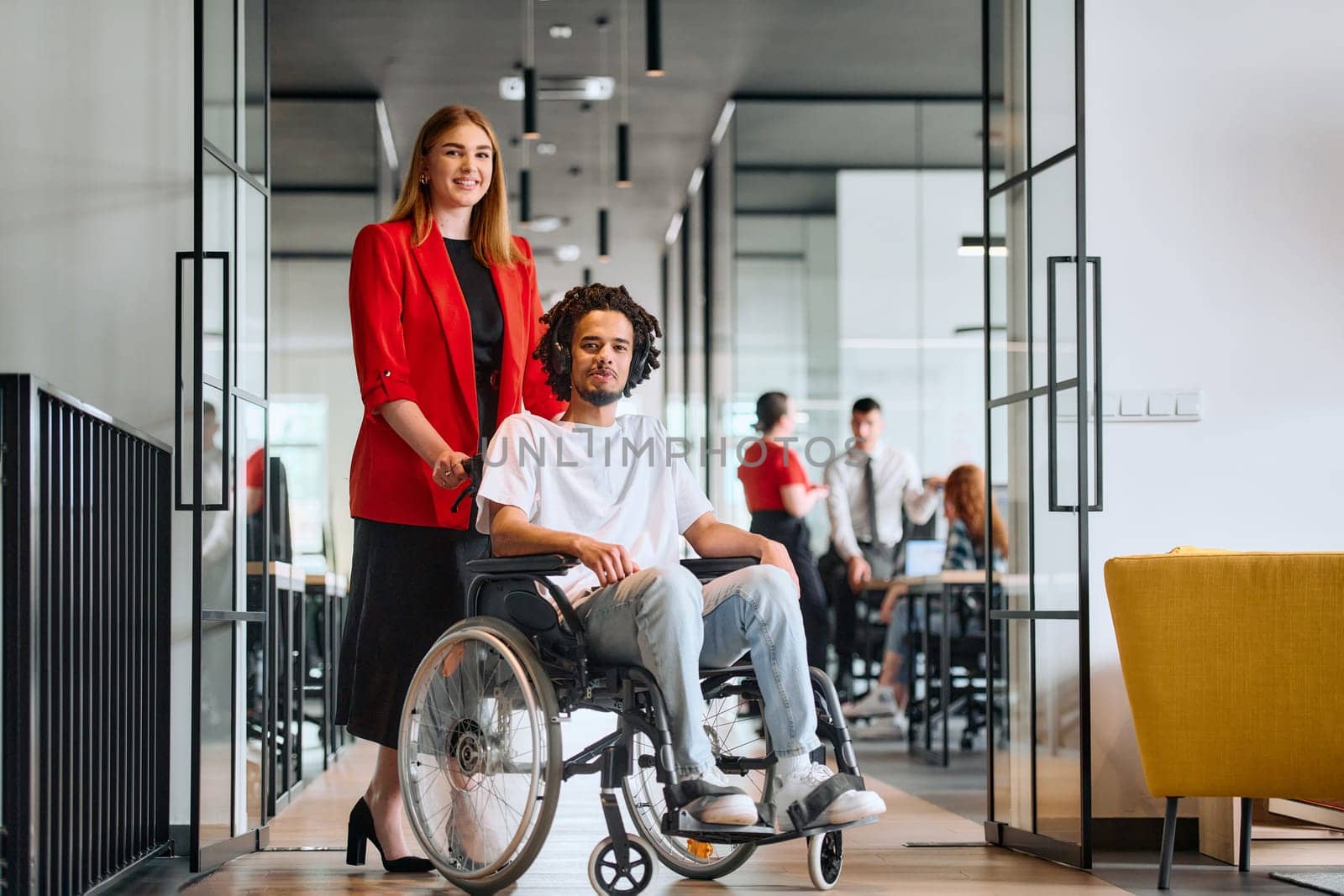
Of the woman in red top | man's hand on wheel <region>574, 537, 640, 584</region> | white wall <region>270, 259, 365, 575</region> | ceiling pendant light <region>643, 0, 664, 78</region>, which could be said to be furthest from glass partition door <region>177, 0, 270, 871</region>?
white wall <region>270, 259, 365, 575</region>

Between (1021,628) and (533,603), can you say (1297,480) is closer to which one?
(1021,628)

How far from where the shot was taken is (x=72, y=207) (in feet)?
11.0

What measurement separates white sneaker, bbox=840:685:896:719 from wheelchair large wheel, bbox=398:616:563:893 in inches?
181

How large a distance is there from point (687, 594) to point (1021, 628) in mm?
1548

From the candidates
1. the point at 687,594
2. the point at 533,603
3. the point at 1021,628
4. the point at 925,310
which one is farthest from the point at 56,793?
the point at 925,310

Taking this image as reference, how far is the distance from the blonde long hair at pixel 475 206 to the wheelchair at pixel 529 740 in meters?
0.79

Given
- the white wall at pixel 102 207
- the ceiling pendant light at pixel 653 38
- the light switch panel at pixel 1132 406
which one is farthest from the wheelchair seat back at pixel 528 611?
the ceiling pendant light at pixel 653 38

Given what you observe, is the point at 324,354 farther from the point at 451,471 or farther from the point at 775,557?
the point at 775,557

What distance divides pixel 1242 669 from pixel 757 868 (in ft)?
3.49

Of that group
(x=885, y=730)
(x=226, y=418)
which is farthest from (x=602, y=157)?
(x=226, y=418)

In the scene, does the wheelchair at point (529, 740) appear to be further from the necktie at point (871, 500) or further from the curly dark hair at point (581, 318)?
the necktie at point (871, 500)

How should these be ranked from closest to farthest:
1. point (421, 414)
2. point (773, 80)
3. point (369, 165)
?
point (421, 414)
point (773, 80)
point (369, 165)

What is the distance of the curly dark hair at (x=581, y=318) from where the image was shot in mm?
2822

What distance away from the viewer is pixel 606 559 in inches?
97.2
